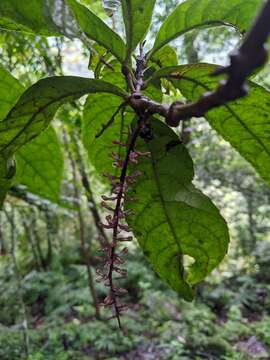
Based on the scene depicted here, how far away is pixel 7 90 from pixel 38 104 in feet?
0.66

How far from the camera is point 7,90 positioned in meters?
0.68

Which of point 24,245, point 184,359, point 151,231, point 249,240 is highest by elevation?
point 24,245

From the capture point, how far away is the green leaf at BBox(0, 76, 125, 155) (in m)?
0.51

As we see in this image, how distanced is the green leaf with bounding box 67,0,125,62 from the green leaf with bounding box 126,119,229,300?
125mm

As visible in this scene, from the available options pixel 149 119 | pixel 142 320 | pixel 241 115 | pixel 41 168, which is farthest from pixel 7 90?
pixel 142 320

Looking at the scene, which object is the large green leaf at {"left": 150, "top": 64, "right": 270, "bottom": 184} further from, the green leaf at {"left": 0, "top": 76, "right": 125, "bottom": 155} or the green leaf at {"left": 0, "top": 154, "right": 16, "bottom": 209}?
the green leaf at {"left": 0, "top": 154, "right": 16, "bottom": 209}

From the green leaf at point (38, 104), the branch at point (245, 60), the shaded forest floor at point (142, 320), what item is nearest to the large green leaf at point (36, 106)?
the green leaf at point (38, 104)

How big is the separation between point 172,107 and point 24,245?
26.1 ft

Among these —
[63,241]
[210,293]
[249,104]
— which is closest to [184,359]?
[210,293]

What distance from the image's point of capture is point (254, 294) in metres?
5.65

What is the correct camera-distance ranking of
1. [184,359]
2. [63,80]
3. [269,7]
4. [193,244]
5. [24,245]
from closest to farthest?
[269,7]
[63,80]
[193,244]
[184,359]
[24,245]

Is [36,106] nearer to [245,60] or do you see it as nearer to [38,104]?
[38,104]

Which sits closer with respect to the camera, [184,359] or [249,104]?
[249,104]

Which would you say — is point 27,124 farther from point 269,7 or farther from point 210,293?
point 210,293
